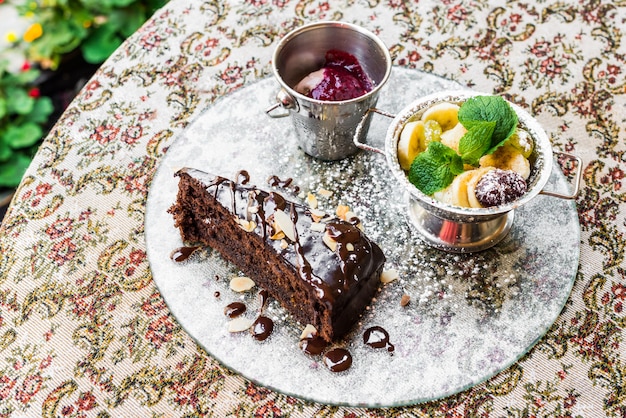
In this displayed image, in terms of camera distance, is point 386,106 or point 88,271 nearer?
point 88,271

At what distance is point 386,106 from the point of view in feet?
7.07

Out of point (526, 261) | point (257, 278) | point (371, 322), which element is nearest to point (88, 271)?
point (257, 278)

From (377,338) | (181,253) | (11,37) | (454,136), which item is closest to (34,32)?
(11,37)

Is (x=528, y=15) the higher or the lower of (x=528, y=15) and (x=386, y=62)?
the lower

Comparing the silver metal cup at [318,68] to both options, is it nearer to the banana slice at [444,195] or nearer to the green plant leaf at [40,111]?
the banana slice at [444,195]

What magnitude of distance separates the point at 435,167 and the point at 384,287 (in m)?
0.36

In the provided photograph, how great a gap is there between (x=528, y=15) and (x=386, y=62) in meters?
0.88

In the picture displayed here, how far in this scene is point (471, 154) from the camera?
1.67m

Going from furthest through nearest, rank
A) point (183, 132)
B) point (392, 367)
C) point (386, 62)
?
point (183, 132), point (386, 62), point (392, 367)

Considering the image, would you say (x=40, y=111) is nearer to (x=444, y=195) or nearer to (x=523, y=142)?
(x=444, y=195)

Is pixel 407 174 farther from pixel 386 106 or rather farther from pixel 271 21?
pixel 271 21

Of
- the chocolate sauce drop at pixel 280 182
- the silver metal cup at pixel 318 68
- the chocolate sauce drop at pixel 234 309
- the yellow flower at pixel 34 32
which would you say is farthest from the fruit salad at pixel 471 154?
the yellow flower at pixel 34 32

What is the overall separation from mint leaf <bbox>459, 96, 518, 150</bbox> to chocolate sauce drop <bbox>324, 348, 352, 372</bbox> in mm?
675

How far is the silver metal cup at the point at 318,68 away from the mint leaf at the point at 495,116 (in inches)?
11.1
